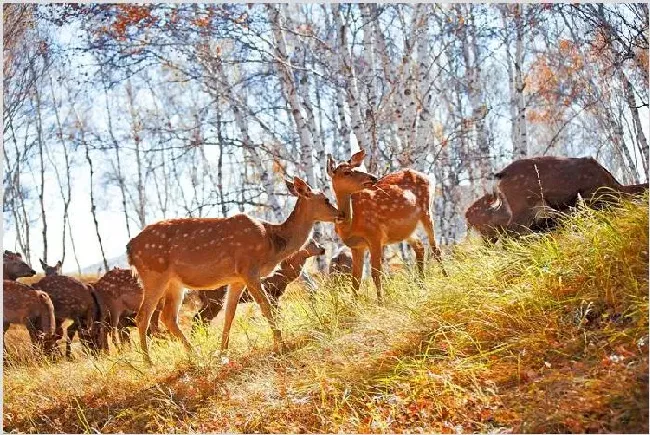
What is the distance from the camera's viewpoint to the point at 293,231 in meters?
→ 7.34

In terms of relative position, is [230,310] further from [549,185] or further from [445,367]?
[549,185]

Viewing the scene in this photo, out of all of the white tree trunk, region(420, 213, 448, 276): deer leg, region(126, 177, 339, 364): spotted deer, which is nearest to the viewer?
region(126, 177, 339, 364): spotted deer

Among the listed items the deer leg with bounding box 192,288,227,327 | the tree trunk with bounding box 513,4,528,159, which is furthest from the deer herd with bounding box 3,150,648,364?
the tree trunk with bounding box 513,4,528,159

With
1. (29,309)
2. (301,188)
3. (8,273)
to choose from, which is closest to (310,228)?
(301,188)

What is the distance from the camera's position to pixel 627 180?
20453 mm

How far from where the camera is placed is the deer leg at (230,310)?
22.8ft

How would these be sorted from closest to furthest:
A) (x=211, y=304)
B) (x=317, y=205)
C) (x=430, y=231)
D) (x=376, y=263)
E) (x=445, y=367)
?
(x=445, y=367), (x=317, y=205), (x=376, y=263), (x=430, y=231), (x=211, y=304)

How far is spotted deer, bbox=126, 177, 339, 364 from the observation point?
7.09 metres

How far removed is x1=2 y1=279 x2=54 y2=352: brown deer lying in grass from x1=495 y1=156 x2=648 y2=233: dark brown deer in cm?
680

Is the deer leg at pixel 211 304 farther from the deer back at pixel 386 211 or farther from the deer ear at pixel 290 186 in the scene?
the deer ear at pixel 290 186

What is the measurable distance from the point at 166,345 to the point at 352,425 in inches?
156

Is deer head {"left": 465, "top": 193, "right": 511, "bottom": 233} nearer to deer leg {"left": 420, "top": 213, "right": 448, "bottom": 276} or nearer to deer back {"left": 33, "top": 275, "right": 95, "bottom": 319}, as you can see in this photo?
deer leg {"left": 420, "top": 213, "right": 448, "bottom": 276}

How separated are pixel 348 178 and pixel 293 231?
0.82 metres

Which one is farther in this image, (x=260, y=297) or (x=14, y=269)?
(x=14, y=269)
